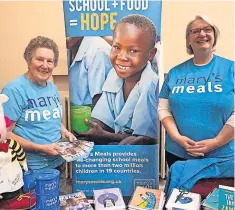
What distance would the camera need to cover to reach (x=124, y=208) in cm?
165

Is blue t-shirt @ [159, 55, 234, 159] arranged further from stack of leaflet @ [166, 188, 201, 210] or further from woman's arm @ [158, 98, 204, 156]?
stack of leaflet @ [166, 188, 201, 210]

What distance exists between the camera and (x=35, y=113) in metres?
1.82

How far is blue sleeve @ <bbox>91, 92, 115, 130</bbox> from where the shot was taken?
6.08 feet

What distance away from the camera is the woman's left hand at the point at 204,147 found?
173cm

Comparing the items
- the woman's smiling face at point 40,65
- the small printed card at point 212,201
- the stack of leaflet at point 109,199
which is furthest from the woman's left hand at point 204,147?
the woman's smiling face at point 40,65

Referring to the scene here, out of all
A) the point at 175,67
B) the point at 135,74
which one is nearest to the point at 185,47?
the point at 175,67

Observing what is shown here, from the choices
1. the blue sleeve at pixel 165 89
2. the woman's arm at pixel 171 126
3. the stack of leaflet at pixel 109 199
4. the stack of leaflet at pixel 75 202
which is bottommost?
the stack of leaflet at pixel 75 202

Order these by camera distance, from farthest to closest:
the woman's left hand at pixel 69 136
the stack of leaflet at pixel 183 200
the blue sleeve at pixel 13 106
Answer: the woman's left hand at pixel 69 136, the blue sleeve at pixel 13 106, the stack of leaflet at pixel 183 200

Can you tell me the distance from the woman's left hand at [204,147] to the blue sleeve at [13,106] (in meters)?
0.90

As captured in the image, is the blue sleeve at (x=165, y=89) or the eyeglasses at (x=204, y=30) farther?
the blue sleeve at (x=165, y=89)

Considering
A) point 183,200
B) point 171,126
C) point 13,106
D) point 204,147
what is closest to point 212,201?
point 183,200

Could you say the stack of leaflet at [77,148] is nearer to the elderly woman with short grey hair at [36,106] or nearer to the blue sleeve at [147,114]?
the elderly woman with short grey hair at [36,106]

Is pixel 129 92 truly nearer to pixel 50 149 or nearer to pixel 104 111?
pixel 104 111

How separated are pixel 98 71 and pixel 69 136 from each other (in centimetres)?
39
